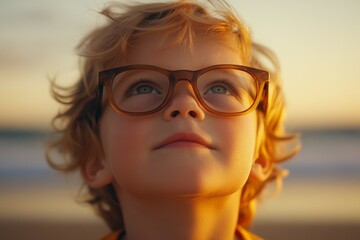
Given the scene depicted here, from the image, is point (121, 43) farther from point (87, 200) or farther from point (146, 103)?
point (87, 200)

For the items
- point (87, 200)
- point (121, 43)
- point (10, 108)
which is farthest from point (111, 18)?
point (10, 108)

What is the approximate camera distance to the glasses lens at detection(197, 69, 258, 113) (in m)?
2.31

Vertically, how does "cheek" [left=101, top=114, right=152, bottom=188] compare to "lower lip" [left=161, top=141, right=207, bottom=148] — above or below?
below

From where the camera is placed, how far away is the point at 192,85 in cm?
222

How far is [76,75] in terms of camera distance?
10.2 feet

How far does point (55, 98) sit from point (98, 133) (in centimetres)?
56

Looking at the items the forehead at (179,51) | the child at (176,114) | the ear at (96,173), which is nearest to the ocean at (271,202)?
the ear at (96,173)

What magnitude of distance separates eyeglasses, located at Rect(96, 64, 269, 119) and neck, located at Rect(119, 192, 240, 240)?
1.41 ft

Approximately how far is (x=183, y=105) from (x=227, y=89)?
299 mm

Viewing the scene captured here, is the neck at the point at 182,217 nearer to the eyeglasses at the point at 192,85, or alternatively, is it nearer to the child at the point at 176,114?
the child at the point at 176,114

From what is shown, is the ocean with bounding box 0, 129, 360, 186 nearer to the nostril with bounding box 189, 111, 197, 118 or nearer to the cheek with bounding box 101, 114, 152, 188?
the cheek with bounding box 101, 114, 152, 188

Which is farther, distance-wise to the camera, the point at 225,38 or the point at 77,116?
the point at 77,116

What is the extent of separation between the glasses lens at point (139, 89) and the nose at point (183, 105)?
9 cm

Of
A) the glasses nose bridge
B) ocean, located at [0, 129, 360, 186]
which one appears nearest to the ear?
the glasses nose bridge
